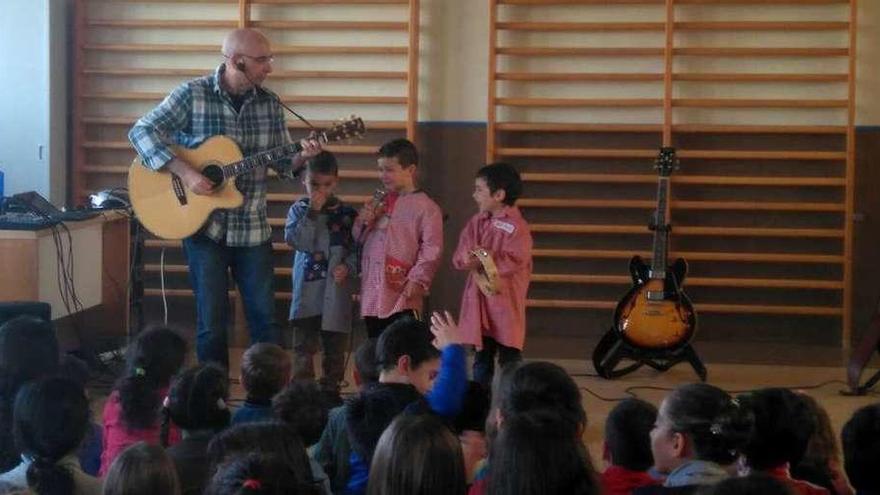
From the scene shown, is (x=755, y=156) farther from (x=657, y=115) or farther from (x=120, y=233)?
(x=120, y=233)

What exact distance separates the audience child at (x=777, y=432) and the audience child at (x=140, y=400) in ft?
5.15

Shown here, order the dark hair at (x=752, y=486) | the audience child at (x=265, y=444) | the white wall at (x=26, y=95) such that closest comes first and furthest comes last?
1. the dark hair at (x=752, y=486)
2. the audience child at (x=265, y=444)
3. the white wall at (x=26, y=95)

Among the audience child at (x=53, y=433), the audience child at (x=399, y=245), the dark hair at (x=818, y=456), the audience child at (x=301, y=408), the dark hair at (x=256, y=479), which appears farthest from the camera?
the audience child at (x=399, y=245)

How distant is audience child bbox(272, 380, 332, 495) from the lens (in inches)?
136

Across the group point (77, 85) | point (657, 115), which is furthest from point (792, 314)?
point (77, 85)

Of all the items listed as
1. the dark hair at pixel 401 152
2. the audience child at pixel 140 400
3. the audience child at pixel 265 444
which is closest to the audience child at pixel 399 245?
the dark hair at pixel 401 152

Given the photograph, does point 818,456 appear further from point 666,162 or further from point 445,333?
point 666,162

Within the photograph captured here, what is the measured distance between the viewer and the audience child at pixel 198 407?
331 centimetres

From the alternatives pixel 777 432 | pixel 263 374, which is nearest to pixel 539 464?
pixel 777 432

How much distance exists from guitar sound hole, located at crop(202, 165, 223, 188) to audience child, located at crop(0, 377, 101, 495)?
7.89 ft

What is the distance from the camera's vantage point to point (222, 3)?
26.5 ft

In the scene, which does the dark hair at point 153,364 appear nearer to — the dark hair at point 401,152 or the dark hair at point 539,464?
the dark hair at point 539,464

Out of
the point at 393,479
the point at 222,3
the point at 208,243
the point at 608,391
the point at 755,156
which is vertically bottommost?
the point at 608,391

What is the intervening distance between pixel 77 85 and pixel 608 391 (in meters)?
4.13
